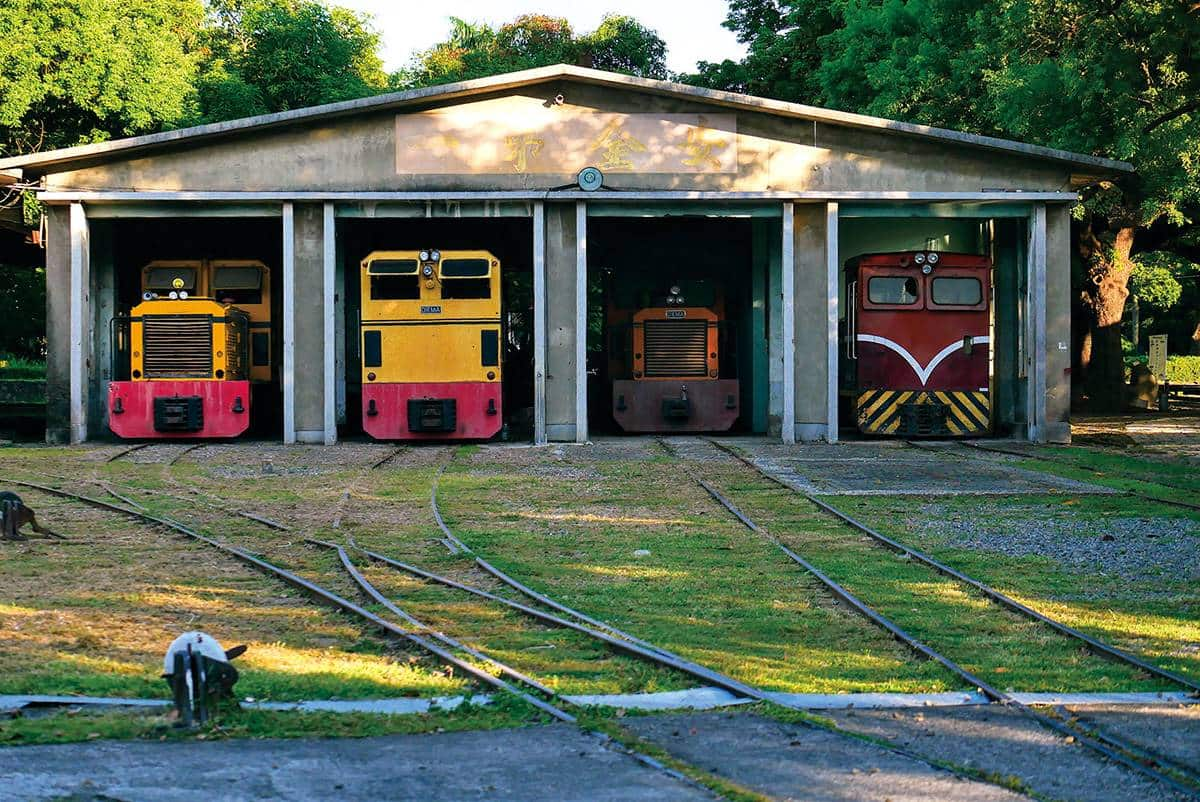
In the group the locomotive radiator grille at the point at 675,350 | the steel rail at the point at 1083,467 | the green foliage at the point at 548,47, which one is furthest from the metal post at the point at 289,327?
the green foliage at the point at 548,47

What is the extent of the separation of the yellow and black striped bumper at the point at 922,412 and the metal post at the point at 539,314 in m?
5.67

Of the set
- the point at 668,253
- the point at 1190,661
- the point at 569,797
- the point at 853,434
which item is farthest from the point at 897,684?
the point at 668,253

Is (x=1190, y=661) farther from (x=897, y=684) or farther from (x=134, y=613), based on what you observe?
(x=134, y=613)

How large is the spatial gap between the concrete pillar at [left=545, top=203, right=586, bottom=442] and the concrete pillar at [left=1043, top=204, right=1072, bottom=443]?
323 inches

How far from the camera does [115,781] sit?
5.06 metres

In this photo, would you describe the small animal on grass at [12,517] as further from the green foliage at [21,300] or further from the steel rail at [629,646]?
the green foliage at [21,300]

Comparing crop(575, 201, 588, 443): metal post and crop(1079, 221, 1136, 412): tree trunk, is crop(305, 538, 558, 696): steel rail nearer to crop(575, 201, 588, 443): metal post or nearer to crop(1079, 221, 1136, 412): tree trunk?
crop(575, 201, 588, 443): metal post

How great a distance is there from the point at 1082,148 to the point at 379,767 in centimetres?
2247

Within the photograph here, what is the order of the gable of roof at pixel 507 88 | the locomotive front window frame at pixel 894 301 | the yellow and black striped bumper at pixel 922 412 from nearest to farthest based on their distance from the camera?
the gable of roof at pixel 507 88 → the yellow and black striped bumper at pixel 922 412 → the locomotive front window frame at pixel 894 301

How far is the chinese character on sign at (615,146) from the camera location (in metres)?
23.0

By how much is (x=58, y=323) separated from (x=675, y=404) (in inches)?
427

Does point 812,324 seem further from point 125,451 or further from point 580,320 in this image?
point 125,451

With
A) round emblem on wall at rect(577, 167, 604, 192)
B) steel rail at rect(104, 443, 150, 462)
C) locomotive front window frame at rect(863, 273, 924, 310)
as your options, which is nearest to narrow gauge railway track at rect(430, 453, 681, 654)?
steel rail at rect(104, 443, 150, 462)

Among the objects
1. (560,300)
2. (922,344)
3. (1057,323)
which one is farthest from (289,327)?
(1057,323)
